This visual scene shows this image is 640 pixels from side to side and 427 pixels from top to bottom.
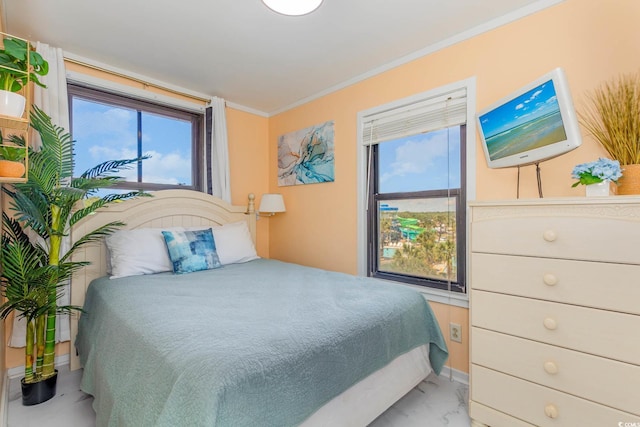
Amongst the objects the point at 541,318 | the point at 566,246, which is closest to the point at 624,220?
the point at 566,246

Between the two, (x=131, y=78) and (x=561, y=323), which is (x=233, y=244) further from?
(x=561, y=323)

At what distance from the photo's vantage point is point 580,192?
64.7 inches

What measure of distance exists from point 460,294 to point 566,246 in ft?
2.99

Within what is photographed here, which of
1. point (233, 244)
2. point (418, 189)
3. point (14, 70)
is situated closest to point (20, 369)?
point (233, 244)

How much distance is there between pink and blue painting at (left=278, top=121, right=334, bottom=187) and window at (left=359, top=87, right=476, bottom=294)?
42cm

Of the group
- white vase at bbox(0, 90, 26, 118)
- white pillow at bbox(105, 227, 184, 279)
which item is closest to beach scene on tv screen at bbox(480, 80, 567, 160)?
white vase at bbox(0, 90, 26, 118)

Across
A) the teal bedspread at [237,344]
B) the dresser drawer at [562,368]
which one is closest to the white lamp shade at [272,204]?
the teal bedspread at [237,344]

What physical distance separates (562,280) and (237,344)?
138 cm

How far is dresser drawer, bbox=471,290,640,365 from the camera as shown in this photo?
1145 millimetres

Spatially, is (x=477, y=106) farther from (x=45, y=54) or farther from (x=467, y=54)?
(x=45, y=54)

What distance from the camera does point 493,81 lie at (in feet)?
6.35

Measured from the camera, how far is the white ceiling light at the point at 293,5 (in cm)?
155

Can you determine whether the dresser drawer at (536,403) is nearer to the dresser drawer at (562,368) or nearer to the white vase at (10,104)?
the dresser drawer at (562,368)

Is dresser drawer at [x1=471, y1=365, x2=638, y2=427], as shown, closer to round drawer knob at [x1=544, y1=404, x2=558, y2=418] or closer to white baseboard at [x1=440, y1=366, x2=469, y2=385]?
round drawer knob at [x1=544, y1=404, x2=558, y2=418]
